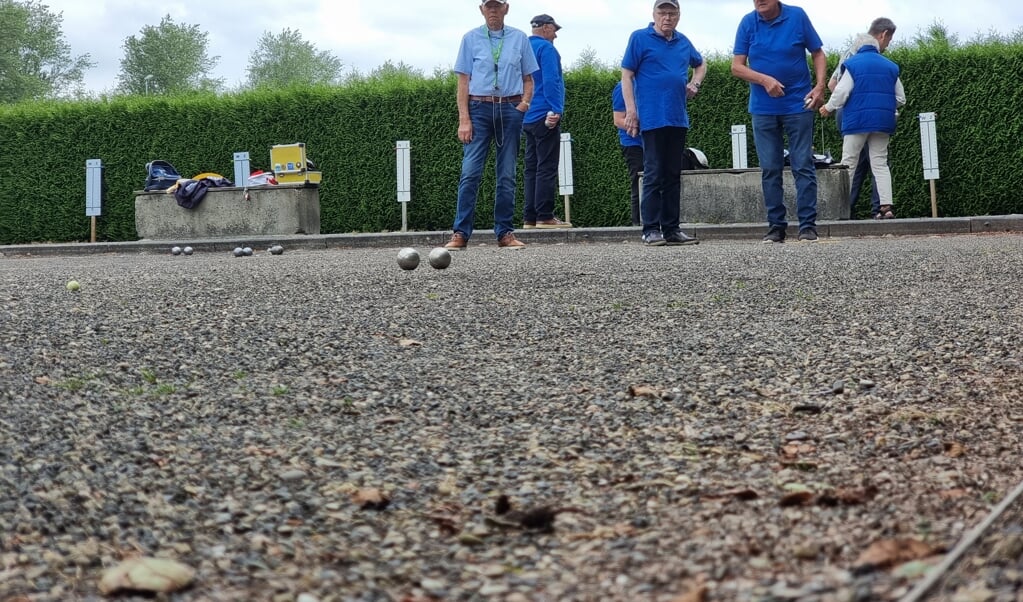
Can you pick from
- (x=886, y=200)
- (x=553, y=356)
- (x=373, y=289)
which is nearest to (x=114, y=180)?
(x=886, y=200)

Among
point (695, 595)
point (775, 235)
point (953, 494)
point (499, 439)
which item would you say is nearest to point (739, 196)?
point (775, 235)

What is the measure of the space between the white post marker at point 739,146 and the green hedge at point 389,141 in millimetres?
646

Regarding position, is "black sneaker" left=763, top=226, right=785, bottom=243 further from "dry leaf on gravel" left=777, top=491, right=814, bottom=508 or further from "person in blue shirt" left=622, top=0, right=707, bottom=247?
"dry leaf on gravel" left=777, top=491, right=814, bottom=508

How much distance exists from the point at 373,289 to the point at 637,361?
250cm

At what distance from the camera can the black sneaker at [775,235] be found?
9500 mm

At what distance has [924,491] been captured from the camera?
2.04 metres

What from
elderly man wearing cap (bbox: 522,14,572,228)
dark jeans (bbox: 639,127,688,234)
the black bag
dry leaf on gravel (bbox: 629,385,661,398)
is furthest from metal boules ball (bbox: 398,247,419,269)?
the black bag

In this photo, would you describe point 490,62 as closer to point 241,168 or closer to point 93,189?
point 241,168

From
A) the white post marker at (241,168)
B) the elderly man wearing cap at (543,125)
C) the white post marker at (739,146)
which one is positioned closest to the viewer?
the elderly man wearing cap at (543,125)

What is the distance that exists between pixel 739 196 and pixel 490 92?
588cm

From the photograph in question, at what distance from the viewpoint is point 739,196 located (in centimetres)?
1372

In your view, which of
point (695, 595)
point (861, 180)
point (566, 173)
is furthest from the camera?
point (566, 173)

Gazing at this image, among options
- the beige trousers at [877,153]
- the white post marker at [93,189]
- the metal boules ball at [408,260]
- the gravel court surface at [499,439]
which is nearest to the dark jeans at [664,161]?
the metal boules ball at [408,260]

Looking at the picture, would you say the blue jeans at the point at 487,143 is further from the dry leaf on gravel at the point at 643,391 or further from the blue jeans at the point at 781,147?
the dry leaf on gravel at the point at 643,391
